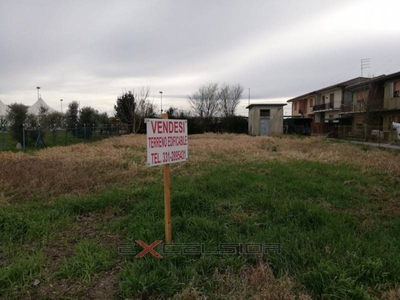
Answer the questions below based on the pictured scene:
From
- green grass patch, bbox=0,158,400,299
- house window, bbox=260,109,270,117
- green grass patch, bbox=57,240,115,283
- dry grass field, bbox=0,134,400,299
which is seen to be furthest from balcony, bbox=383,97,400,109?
green grass patch, bbox=57,240,115,283

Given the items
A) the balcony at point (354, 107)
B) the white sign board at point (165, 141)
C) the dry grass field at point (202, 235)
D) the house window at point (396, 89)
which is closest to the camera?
the dry grass field at point (202, 235)

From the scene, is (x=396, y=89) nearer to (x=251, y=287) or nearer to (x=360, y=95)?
(x=360, y=95)

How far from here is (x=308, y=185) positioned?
19.8 ft

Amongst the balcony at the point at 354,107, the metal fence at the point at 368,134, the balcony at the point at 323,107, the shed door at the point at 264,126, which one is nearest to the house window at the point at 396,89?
the balcony at the point at 354,107

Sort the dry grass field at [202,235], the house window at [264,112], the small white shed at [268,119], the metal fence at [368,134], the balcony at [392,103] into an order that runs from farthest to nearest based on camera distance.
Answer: the house window at [264,112] < the small white shed at [268,119] < the balcony at [392,103] < the metal fence at [368,134] < the dry grass field at [202,235]

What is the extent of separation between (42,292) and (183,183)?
4091 mm

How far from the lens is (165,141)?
3.11 meters

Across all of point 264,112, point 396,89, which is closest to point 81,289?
point 396,89

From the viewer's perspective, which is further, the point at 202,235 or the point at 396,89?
the point at 396,89

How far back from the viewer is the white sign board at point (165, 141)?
289 centimetres

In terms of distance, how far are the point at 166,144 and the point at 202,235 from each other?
132 centimetres

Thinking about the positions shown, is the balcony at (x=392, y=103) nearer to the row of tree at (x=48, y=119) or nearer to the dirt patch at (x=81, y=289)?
the row of tree at (x=48, y=119)

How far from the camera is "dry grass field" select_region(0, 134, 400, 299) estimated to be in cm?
252

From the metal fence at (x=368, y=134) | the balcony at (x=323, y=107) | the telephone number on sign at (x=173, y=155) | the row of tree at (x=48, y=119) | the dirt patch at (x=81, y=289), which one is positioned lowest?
the dirt patch at (x=81, y=289)
